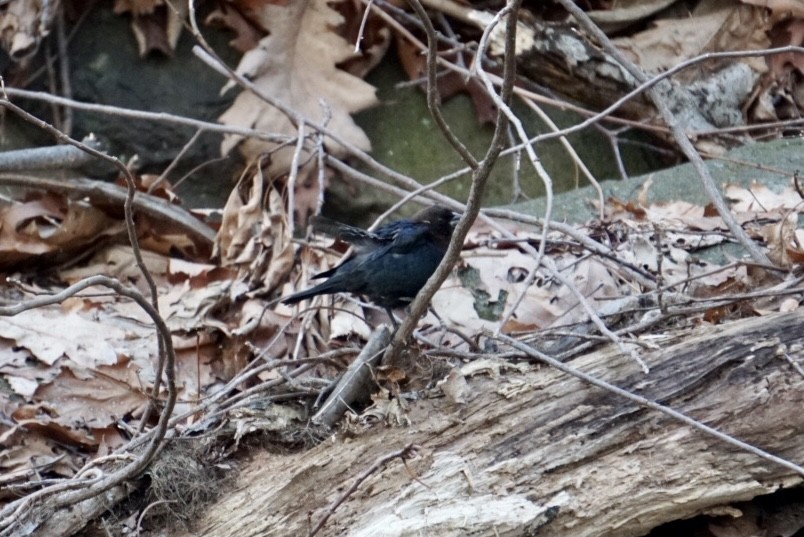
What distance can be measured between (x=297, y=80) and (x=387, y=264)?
1.94 meters

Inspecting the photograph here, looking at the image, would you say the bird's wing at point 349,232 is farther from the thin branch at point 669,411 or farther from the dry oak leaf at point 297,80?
the dry oak leaf at point 297,80

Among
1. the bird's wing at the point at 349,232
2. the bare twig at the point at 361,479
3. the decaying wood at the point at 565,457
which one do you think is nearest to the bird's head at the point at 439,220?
A: the bird's wing at the point at 349,232

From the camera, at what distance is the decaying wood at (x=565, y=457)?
8.58ft

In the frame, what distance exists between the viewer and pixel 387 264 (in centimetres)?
355

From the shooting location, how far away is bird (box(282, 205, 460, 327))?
3514 millimetres

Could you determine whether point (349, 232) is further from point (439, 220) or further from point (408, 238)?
point (439, 220)

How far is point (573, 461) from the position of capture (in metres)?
2.68

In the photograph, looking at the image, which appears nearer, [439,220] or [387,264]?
[387,264]

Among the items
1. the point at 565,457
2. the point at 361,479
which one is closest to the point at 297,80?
the point at 565,457

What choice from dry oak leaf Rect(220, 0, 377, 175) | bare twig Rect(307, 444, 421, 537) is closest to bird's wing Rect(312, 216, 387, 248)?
bare twig Rect(307, 444, 421, 537)

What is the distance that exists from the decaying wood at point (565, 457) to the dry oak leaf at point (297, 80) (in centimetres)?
247

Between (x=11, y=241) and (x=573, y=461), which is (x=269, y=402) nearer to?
(x=573, y=461)

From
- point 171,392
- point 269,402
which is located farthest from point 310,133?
point 171,392

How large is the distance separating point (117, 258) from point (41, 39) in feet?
4.92
